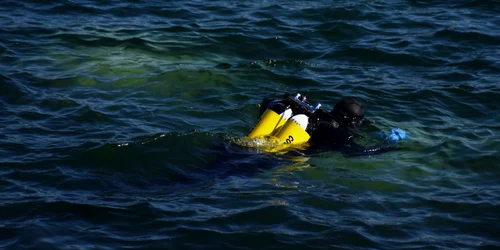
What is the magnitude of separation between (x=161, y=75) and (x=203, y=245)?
4.90 metres

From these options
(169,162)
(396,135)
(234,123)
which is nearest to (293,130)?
(396,135)

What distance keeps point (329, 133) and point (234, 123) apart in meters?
1.57

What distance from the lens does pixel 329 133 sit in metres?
8.49

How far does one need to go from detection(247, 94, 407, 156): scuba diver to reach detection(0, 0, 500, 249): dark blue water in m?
0.16

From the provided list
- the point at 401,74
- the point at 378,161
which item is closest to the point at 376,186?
the point at 378,161

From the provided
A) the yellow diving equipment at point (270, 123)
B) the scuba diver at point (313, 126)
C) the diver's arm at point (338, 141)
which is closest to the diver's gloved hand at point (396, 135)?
the scuba diver at point (313, 126)

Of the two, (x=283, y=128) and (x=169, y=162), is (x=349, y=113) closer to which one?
(x=283, y=128)

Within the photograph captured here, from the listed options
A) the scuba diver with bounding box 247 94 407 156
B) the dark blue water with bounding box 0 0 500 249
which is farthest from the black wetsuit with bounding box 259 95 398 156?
the dark blue water with bounding box 0 0 500 249

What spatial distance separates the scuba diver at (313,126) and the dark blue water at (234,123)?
157 millimetres

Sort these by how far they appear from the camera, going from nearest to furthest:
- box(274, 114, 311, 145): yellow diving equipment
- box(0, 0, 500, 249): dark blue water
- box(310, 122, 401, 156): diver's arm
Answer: box(0, 0, 500, 249): dark blue water, box(274, 114, 311, 145): yellow diving equipment, box(310, 122, 401, 156): diver's arm

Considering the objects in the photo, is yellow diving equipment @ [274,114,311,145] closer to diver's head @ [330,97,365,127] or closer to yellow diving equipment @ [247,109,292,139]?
yellow diving equipment @ [247,109,292,139]

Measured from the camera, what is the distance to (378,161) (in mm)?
8641

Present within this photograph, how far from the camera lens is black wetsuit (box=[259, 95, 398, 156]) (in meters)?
8.44

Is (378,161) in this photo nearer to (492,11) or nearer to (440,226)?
(440,226)
